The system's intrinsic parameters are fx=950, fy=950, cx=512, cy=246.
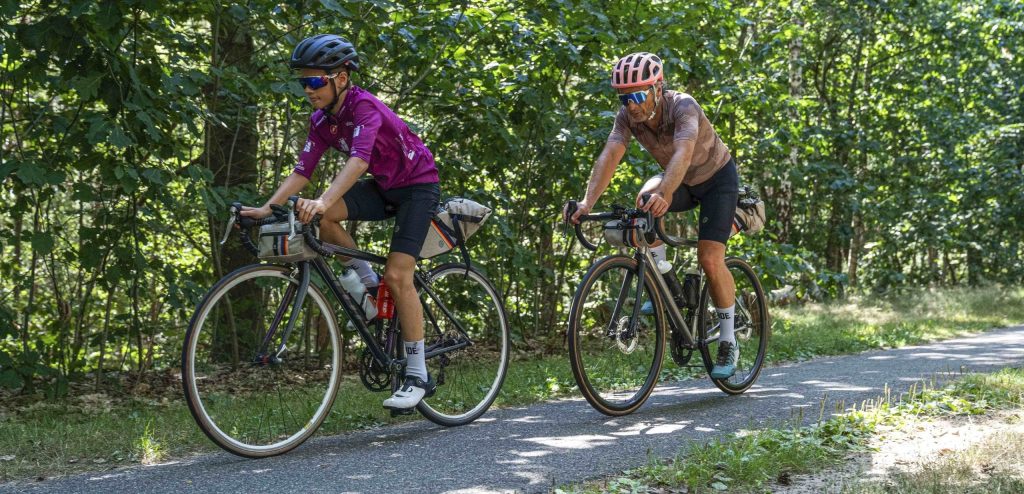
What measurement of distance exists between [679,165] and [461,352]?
169 cm

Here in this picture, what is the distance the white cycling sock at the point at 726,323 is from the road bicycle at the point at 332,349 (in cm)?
143

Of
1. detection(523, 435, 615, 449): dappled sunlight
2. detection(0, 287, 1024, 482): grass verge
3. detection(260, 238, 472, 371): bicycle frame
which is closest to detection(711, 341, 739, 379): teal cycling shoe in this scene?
detection(0, 287, 1024, 482): grass verge

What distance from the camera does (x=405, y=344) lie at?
5.08 meters

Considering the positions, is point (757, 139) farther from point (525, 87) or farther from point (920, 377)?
point (920, 377)

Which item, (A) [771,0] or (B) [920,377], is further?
(A) [771,0]

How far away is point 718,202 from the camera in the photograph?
19.6 ft

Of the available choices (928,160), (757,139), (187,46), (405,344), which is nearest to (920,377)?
(405,344)

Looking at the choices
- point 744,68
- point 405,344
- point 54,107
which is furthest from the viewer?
point 744,68

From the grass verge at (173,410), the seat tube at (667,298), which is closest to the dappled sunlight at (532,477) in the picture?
the grass verge at (173,410)

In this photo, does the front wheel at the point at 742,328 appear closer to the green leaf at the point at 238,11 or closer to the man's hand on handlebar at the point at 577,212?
the man's hand on handlebar at the point at 577,212

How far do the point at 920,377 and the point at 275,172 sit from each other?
216 inches

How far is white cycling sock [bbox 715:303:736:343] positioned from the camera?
617cm

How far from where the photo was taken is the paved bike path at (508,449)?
3922 mm

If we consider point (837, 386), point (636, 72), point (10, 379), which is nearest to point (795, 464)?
point (636, 72)
